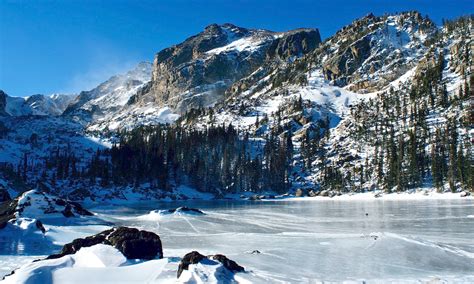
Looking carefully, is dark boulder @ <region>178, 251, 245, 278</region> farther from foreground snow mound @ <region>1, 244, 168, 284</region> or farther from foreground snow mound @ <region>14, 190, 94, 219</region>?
foreground snow mound @ <region>14, 190, 94, 219</region>

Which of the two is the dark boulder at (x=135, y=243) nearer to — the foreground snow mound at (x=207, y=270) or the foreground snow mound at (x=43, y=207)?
the foreground snow mound at (x=207, y=270)

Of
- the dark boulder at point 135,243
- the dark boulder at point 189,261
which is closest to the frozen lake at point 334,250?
the dark boulder at point 189,261

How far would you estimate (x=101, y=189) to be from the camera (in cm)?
14000

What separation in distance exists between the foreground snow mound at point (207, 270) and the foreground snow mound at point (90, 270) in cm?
161

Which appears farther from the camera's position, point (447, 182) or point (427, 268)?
point (447, 182)

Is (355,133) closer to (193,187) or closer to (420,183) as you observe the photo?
(420,183)

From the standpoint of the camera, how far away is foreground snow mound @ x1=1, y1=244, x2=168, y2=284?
1781 centimetres

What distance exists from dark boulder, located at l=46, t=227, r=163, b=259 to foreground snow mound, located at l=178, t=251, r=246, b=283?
481 cm

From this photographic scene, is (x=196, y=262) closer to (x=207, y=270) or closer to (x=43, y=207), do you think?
(x=207, y=270)

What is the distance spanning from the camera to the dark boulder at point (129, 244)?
23.7 m

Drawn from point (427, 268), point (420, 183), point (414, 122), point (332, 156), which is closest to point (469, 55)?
point (414, 122)

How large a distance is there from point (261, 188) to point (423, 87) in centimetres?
9323

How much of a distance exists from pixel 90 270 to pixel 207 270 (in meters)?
5.76

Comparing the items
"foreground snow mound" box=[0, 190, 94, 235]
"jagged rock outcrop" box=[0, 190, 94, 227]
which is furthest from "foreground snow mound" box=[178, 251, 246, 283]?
"jagged rock outcrop" box=[0, 190, 94, 227]
